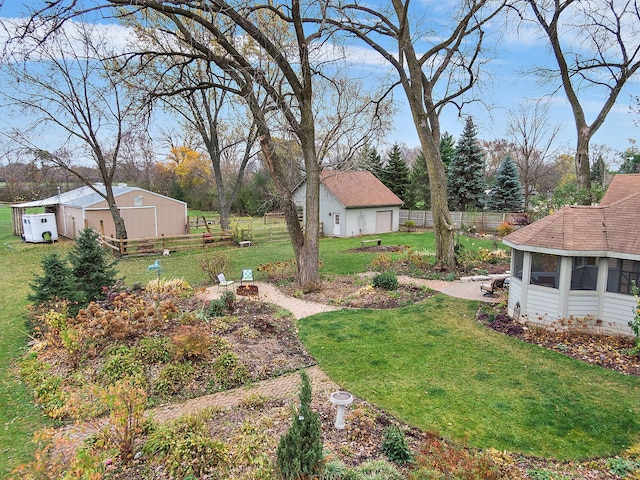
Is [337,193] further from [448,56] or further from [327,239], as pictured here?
[448,56]

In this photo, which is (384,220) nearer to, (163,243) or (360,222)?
(360,222)

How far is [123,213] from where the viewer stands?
74.0 feet

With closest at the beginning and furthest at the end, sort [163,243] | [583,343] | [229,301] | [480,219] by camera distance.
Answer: [583,343], [229,301], [163,243], [480,219]

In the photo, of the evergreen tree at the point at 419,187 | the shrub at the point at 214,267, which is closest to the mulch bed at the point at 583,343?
the shrub at the point at 214,267

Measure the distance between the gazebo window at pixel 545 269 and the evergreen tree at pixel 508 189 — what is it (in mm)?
25734

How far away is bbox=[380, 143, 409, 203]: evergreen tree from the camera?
3447cm

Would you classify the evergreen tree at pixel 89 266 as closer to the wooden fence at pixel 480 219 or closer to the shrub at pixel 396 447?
the shrub at pixel 396 447

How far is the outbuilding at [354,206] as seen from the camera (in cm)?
2670

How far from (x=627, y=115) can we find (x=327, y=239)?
17058 mm

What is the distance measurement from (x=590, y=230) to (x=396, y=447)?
24.1 feet

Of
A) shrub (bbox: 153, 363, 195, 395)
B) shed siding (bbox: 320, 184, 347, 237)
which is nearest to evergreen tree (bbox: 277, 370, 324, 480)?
shrub (bbox: 153, 363, 195, 395)

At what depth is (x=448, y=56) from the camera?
1409cm

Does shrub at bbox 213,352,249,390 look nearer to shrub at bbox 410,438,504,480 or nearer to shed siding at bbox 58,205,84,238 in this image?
shrub at bbox 410,438,504,480

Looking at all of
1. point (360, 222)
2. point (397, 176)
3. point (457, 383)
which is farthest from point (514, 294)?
point (397, 176)
